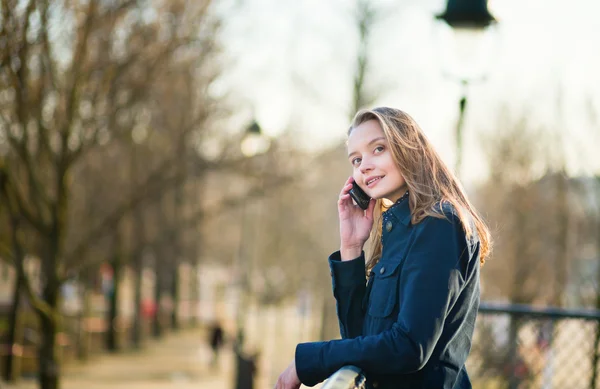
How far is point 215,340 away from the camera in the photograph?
2878 centimetres

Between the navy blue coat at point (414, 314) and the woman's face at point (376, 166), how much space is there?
82 mm

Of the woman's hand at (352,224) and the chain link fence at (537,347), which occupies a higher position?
the woman's hand at (352,224)

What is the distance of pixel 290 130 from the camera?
27359 mm

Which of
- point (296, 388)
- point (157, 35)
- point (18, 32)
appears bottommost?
point (296, 388)

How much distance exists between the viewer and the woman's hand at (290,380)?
7.64 feet

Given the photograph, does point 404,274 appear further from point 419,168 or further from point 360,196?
point 360,196

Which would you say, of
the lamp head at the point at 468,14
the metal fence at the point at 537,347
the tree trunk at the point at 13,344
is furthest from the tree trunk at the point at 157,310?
the metal fence at the point at 537,347

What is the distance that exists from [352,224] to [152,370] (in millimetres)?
25422

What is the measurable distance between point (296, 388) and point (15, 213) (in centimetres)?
1104

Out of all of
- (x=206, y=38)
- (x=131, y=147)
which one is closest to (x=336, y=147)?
(x=131, y=147)

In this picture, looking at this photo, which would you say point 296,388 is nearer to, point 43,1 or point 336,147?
point 43,1

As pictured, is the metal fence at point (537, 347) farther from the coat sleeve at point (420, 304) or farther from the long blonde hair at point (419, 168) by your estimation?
the coat sleeve at point (420, 304)

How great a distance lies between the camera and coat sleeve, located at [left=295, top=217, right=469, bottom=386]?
6.76 feet

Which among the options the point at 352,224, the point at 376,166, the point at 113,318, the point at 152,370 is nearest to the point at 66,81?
the point at 352,224
